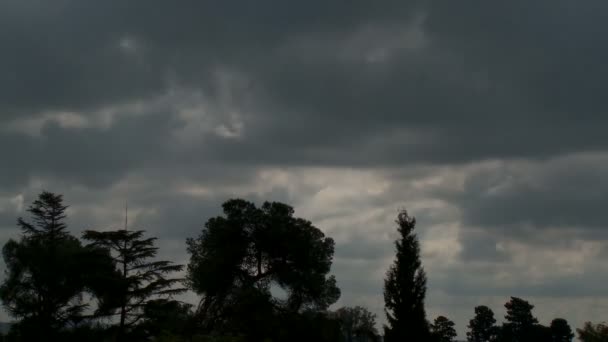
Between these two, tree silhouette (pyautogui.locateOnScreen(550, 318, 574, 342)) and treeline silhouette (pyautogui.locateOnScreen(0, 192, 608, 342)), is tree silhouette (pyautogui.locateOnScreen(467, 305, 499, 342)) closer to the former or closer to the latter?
tree silhouette (pyautogui.locateOnScreen(550, 318, 574, 342))

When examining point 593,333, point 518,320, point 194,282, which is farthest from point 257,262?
point 518,320

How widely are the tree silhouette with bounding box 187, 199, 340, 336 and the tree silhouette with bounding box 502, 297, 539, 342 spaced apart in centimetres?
7128

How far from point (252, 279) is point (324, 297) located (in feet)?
24.5

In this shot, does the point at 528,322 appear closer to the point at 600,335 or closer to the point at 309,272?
the point at 600,335

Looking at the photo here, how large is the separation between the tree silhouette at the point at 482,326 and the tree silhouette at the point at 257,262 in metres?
77.7

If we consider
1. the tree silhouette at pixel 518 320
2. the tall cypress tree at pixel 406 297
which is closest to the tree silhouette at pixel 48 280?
the tall cypress tree at pixel 406 297

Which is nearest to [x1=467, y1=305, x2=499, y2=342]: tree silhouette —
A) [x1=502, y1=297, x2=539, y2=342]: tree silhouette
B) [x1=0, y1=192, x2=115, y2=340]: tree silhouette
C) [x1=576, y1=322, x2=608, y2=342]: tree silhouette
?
[x1=502, y1=297, x2=539, y2=342]: tree silhouette

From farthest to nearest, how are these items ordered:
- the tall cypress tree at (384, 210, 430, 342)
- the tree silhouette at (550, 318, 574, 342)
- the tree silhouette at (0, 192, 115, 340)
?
the tree silhouette at (550, 318, 574, 342), the tree silhouette at (0, 192, 115, 340), the tall cypress tree at (384, 210, 430, 342)

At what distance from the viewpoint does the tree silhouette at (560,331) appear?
13788 centimetres

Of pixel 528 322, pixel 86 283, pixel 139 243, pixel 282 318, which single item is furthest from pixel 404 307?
pixel 528 322

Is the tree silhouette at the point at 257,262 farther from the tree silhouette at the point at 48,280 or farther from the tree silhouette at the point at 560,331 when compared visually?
the tree silhouette at the point at 560,331

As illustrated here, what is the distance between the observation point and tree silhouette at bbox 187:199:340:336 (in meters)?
73.6

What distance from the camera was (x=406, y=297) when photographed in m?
49.9

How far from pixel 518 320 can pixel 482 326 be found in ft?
30.8
